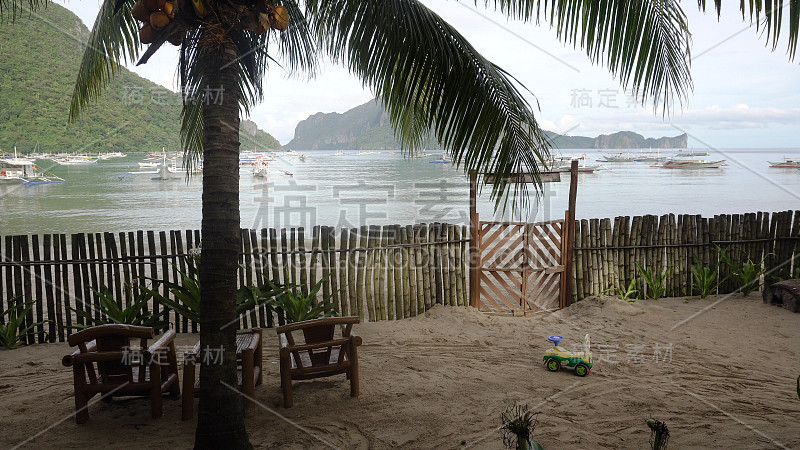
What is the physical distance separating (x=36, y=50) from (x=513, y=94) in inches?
1811

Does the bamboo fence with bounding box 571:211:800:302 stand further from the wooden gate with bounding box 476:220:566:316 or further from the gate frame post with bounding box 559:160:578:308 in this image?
the wooden gate with bounding box 476:220:566:316

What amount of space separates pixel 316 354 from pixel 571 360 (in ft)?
7.63

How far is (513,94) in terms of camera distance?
11.3 ft

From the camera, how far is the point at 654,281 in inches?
279

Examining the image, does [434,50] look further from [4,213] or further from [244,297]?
[4,213]

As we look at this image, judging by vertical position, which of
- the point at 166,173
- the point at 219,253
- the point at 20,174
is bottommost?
the point at 219,253

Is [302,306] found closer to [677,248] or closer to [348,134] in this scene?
[677,248]

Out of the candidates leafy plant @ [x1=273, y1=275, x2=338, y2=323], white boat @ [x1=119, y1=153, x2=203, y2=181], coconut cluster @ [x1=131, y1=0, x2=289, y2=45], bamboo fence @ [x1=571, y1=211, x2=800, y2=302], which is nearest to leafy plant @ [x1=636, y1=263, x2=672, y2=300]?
bamboo fence @ [x1=571, y1=211, x2=800, y2=302]

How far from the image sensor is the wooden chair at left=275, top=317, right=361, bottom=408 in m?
3.77

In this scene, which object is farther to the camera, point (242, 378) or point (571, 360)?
point (571, 360)

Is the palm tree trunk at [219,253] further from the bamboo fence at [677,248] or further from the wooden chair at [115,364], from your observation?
the bamboo fence at [677,248]

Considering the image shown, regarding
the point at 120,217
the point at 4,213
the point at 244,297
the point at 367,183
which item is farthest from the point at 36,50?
the point at 244,297

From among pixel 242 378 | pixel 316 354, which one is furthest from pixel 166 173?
pixel 242 378

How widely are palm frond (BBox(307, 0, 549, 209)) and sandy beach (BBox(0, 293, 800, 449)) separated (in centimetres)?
170
